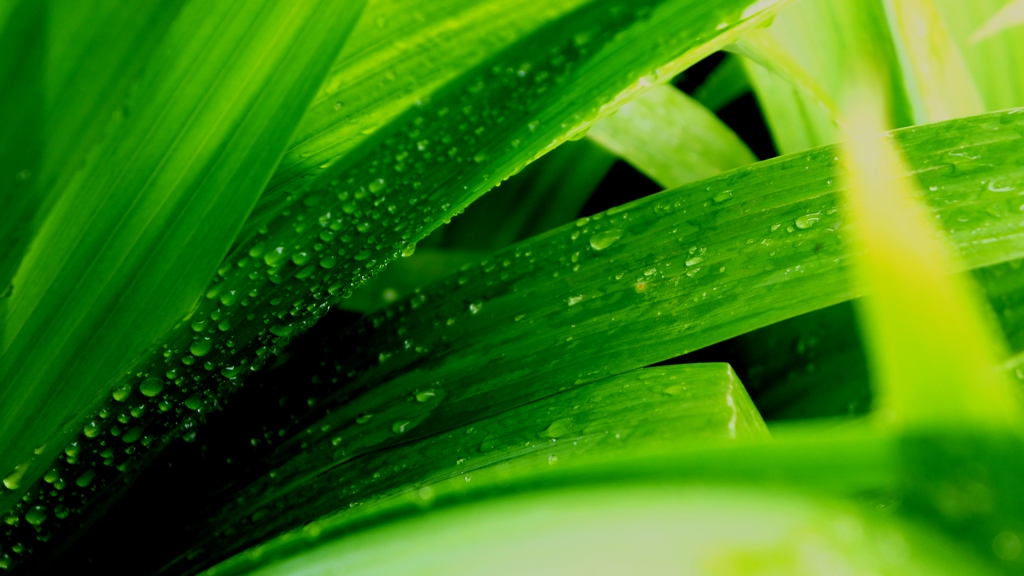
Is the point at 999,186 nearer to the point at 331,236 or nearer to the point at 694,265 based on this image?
the point at 694,265

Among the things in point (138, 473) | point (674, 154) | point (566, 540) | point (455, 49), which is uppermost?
point (674, 154)

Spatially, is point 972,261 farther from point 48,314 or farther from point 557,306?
point 48,314

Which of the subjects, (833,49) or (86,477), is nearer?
(86,477)

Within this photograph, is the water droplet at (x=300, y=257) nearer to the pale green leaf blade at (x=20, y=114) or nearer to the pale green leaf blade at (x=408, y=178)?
Answer: the pale green leaf blade at (x=408, y=178)

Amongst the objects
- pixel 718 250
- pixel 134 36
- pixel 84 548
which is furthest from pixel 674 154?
pixel 84 548

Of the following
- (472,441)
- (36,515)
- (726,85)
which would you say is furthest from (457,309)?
(726,85)

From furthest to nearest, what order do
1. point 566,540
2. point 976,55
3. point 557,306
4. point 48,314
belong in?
point 976,55 < point 557,306 < point 48,314 < point 566,540

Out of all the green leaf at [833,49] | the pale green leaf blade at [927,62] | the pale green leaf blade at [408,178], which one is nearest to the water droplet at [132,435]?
the pale green leaf blade at [408,178]
